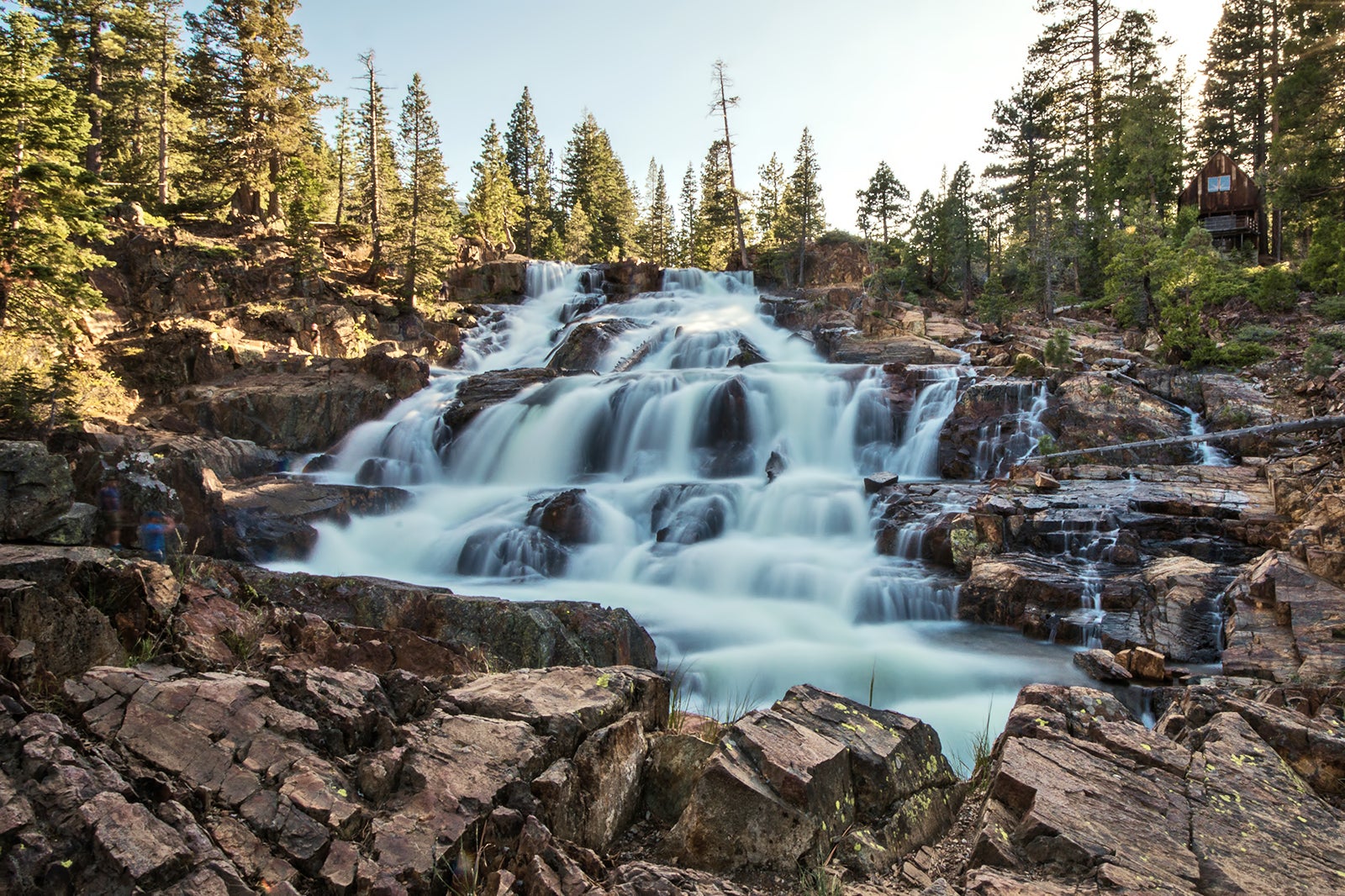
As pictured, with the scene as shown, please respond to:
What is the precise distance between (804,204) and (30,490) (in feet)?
132

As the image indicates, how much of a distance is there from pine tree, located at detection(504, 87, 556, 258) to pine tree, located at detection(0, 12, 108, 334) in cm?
3398

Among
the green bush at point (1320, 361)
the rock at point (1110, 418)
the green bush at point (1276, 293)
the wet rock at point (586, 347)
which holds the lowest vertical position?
the rock at point (1110, 418)

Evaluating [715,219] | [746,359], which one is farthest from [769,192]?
[746,359]

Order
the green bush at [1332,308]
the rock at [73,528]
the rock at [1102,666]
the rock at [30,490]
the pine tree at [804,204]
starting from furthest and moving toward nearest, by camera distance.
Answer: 1. the pine tree at [804,204]
2. the green bush at [1332,308]
3. the rock at [73,528]
4. the rock at [30,490]
5. the rock at [1102,666]

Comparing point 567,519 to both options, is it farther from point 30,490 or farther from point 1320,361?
point 1320,361

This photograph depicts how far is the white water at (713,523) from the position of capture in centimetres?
880

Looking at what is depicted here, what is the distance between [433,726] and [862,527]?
37.2ft

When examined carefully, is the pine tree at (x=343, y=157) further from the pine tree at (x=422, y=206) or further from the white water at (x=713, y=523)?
the white water at (x=713, y=523)

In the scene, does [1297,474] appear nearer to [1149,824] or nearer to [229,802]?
[1149,824]

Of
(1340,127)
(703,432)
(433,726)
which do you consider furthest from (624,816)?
(1340,127)

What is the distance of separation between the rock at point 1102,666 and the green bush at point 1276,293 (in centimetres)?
2022

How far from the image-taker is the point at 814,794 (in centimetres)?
320

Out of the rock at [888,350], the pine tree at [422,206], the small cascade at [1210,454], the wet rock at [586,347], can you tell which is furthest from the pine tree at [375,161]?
the small cascade at [1210,454]

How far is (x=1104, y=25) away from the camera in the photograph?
123 ft
